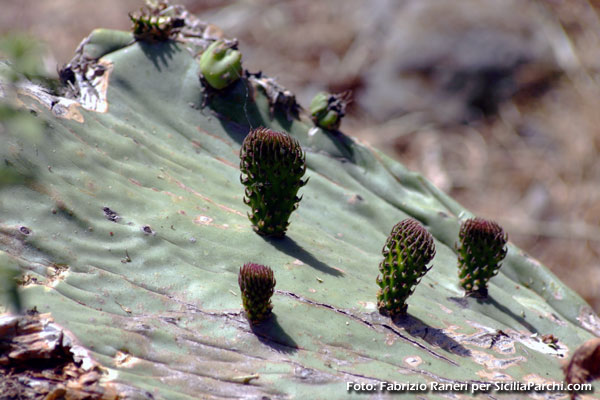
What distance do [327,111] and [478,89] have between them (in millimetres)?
5092

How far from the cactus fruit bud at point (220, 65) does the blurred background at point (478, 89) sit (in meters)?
4.41

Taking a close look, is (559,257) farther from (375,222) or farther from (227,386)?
(227,386)

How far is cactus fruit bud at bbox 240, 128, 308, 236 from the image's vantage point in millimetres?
2471

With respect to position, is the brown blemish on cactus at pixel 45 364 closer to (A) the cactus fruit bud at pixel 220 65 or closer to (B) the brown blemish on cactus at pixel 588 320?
(A) the cactus fruit bud at pixel 220 65

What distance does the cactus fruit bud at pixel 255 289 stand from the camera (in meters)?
2.10

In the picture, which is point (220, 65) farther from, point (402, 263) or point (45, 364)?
point (45, 364)

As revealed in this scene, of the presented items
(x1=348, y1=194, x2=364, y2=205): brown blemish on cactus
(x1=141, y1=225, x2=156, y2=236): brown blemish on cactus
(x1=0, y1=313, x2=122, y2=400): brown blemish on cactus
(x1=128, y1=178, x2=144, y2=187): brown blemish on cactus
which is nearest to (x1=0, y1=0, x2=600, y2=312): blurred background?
(x1=348, y1=194, x2=364, y2=205): brown blemish on cactus

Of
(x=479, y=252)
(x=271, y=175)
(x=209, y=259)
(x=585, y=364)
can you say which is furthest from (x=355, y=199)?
(x=585, y=364)

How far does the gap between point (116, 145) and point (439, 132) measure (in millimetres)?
6002

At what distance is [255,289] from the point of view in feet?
6.89

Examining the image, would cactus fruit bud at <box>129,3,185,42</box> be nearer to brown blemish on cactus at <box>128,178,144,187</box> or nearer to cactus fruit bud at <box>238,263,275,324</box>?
brown blemish on cactus at <box>128,178,144,187</box>

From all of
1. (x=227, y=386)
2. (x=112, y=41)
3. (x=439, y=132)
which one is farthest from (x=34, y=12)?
(x=227, y=386)

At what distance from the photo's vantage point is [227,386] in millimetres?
1945

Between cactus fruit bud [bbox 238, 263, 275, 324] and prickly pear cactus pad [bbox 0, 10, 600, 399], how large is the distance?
71mm
